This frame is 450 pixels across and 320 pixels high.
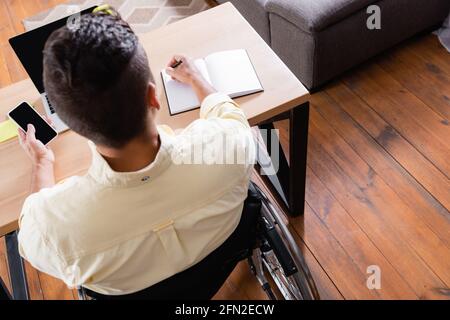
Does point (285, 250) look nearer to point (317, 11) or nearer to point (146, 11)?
point (317, 11)

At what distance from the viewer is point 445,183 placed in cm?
170

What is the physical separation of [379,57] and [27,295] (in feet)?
6.18

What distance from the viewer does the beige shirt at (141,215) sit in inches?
30.4

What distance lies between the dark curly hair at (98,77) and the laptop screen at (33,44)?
1.48 ft

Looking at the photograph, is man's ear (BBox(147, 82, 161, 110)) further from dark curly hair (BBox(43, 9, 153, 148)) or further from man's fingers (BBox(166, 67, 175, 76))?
man's fingers (BBox(166, 67, 175, 76))

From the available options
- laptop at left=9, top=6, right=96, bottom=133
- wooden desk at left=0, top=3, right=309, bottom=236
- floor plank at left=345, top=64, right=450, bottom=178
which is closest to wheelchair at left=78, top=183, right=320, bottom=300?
wooden desk at left=0, top=3, right=309, bottom=236

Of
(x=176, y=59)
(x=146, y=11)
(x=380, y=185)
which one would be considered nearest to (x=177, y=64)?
(x=176, y=59)

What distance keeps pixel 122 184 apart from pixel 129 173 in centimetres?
3

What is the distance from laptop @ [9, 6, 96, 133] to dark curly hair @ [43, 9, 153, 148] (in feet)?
1.39

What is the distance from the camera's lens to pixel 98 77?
67 cm

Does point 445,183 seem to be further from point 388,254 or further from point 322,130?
point 322,130

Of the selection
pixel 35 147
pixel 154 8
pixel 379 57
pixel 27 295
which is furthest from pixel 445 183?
pixel 154 8

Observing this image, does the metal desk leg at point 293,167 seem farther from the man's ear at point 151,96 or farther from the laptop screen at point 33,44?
the laptop screen at point 33,44

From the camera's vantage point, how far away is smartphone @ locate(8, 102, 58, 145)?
3.80 ft
